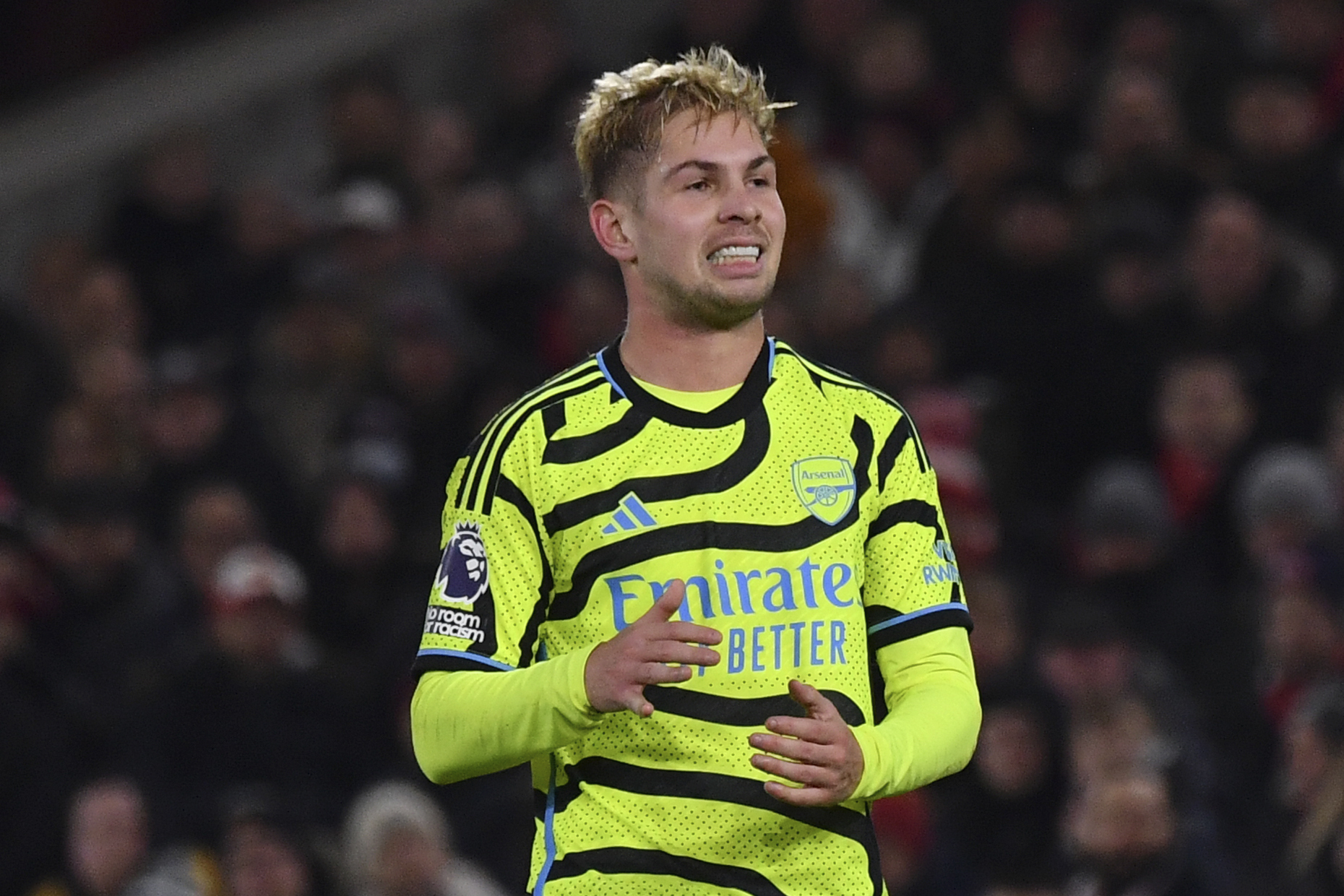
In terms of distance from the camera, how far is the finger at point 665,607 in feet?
10.4

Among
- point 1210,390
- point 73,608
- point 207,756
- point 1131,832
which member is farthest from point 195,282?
point 1131,832

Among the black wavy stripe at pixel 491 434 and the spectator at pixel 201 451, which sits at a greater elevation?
the spectator at pixel 201 451

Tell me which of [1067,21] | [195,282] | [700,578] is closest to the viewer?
[700,578]

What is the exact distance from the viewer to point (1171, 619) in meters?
7.10

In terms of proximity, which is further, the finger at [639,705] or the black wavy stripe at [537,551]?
the black wavy stripe at [537,551]

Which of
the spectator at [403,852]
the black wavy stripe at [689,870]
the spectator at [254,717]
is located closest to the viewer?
the black wavy stripe at [689,870]

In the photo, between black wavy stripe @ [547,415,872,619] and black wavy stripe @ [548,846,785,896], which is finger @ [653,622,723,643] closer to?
black wavy stripe @ [547,415,872,619]

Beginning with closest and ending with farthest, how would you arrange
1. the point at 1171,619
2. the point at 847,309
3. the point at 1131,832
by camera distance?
1. the point at 1131,832
2. the point at 1171,619
3. the point at 847,309

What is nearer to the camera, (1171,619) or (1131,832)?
(1131,832)

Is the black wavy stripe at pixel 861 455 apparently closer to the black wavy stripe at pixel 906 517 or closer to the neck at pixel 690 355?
the black wavy stripe at pixel 906 517

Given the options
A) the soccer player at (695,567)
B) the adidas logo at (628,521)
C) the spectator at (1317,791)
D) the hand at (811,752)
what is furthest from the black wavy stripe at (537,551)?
the spectator at (1317,791)

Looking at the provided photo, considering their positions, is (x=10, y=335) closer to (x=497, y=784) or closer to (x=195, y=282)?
(x=195, y=282)

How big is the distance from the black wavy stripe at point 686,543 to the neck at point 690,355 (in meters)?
0.21

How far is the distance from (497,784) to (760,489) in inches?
156
